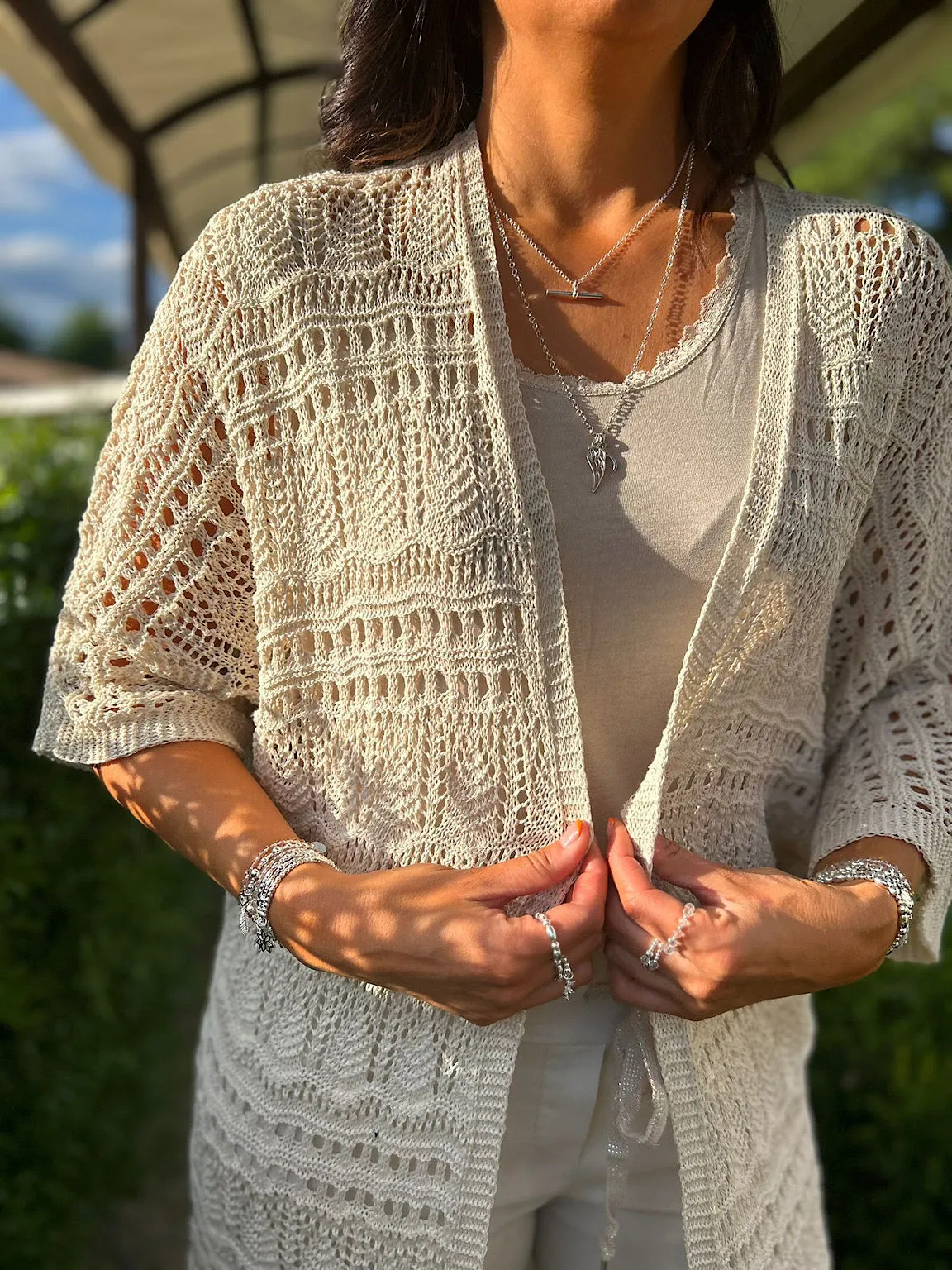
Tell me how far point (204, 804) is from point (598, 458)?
0.63m

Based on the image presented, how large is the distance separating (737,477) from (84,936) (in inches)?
77.8

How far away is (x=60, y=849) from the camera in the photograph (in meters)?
2.48

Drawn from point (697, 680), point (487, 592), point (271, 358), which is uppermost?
point (271, 358)

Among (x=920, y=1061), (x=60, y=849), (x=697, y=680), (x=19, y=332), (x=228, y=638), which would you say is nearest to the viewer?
(x=697, y=680)

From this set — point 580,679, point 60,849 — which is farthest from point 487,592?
point 60,849

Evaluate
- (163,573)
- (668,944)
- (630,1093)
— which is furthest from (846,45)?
(630,1093)

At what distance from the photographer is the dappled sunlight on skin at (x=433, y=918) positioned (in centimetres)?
122

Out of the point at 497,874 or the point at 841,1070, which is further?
the point at 841,1070

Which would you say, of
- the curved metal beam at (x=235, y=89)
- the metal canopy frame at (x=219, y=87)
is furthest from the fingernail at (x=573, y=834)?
the curved metal beam at (x=235, y=89)

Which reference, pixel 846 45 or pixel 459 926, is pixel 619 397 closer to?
pixel 459 926

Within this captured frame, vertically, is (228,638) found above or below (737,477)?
below

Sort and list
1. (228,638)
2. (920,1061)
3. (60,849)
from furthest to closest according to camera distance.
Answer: (920,1061) < (60,849) < (228,638)

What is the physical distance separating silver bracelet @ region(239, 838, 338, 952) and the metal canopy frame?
4.50 ft

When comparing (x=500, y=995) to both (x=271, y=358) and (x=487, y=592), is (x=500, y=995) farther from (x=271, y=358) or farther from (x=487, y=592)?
(x=271, y=358)
